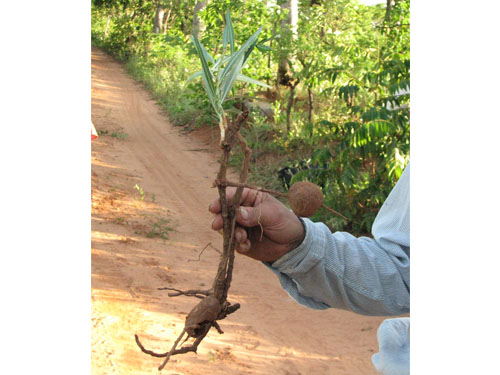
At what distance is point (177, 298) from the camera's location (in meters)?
4.18

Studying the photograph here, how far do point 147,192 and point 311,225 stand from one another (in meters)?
5.16

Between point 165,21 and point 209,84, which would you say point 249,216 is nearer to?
point 209,84

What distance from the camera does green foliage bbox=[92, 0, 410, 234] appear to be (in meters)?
3.94

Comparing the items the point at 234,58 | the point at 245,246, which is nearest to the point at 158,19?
the point at 234,58

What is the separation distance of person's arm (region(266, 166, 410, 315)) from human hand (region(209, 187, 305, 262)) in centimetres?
3

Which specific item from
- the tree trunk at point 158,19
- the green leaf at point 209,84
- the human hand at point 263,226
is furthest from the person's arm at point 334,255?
the tree trunk at point 158,19

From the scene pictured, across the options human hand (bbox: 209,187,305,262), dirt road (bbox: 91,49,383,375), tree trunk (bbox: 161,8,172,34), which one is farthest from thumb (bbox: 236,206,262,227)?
tree trunk (bbox: 161,8,172,34)

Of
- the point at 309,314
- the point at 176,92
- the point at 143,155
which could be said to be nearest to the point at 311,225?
the point at 309,314

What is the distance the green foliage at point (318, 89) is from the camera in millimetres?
3943

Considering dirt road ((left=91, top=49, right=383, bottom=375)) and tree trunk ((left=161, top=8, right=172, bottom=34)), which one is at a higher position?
tree trunk ((left=161, top=8, right=172, bottom=34))

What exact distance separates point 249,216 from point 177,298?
310 cm

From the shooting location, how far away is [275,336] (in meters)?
3.72

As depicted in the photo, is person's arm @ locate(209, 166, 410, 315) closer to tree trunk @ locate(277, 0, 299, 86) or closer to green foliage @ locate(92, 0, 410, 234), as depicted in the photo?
green foliage @ locate(92, 0, 410, 234)
